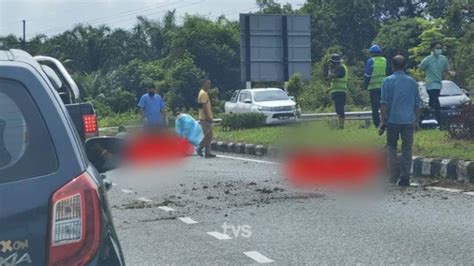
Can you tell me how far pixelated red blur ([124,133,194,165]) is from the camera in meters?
15.8

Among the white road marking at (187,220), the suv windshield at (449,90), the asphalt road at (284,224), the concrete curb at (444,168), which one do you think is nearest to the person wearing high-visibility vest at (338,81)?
the concrete curb at (444,168)

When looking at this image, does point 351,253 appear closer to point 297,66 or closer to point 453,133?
point 453,133

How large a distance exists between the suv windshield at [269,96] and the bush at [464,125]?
45.6 ft

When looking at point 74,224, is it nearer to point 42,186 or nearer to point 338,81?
point 42,186

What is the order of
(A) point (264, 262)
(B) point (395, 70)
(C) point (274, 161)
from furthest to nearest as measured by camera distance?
1. (C) point (274, 161)
2. (B) point (395, 70)
3. (A) point (264, 262)

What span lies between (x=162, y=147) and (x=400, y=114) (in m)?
7.15

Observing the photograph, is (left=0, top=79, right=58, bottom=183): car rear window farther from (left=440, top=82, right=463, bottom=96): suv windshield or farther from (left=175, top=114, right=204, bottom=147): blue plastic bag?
(left=440, top=82, right=463, bottom=96): suv windshield

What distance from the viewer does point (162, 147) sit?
17234mm

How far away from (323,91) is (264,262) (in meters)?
34.0

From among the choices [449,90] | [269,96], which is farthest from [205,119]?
[269,96]

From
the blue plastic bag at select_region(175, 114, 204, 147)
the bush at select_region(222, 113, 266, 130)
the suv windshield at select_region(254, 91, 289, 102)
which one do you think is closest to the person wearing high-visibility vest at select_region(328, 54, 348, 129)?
the blue plastic bag at select_region(175, 114, 204, 147)

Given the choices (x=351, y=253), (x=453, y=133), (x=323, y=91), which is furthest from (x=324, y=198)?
(x=323, y=91)

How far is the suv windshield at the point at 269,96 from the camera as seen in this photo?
27.9m

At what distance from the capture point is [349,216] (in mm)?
8820
